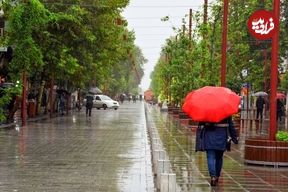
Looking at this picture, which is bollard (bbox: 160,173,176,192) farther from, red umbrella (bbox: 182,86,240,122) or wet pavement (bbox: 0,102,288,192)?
red umbrella (bbox: 182,86,240,122)

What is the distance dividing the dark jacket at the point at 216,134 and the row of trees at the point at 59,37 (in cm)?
941

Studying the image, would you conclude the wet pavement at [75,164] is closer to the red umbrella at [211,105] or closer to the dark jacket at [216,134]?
the dark jacket at [216,134]

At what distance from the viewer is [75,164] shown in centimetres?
1493

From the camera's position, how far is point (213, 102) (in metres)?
11.4

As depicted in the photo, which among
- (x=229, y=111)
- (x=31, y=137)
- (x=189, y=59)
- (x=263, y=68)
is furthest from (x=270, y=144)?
(x=263, y=68)

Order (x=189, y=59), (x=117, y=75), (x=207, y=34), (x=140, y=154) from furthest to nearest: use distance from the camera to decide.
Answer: (x=117, y=75)
(x=189, y=59)
(x=207, y=34)
(x=140, y=154)

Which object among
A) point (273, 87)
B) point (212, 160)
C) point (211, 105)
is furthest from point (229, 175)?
point (273, 87)

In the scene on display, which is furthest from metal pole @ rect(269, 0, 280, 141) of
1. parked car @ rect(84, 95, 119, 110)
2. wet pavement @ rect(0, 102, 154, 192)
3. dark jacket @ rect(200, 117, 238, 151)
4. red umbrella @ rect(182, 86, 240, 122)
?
parked car @ rect(84, 95, 119, 110)

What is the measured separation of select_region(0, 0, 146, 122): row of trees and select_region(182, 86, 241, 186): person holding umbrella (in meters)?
9.26

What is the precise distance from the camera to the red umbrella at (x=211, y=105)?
36.8ft

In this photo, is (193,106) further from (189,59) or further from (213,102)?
(189,59)

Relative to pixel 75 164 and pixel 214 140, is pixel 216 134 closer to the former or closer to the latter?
pixel 214 140

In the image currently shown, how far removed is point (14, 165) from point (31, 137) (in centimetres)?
918

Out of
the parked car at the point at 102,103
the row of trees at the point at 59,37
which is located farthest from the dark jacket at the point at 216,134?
the parked car at the point at 102,103
